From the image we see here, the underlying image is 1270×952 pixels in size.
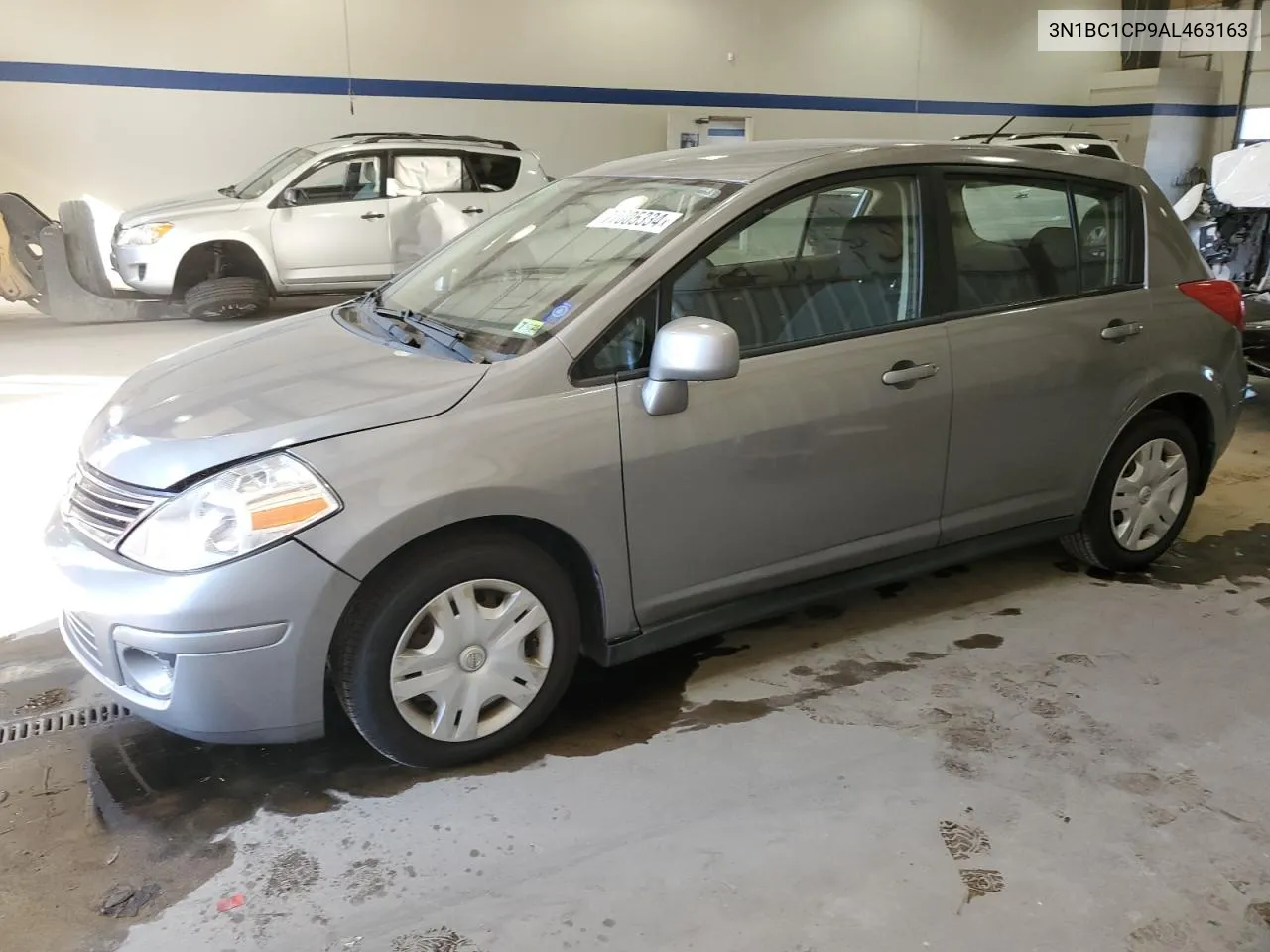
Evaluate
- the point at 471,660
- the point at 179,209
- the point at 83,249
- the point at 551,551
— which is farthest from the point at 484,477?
the point at 83,249

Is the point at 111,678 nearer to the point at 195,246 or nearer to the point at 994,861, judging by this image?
the point at 994,861

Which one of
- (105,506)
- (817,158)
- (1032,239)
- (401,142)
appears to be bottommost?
(105,506)

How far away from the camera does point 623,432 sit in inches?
98.8

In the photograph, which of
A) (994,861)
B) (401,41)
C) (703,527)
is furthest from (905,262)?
(401,41)

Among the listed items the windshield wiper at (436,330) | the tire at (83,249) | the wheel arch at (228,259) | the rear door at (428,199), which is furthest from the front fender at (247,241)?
the windshield wiper at (436,330)

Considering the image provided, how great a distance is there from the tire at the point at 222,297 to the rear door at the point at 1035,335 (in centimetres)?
684

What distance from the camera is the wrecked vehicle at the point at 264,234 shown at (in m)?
8.33

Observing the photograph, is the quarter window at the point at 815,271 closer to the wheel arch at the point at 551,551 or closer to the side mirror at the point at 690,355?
the side mirror at the point at 690,355

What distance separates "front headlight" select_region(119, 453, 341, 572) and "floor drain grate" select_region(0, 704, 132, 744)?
805mm

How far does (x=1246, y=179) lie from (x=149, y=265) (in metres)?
8.04

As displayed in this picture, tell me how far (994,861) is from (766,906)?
0.54 m

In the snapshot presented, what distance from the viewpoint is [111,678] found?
7.73 ft

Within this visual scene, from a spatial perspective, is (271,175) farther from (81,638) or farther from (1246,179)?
(1246,179)

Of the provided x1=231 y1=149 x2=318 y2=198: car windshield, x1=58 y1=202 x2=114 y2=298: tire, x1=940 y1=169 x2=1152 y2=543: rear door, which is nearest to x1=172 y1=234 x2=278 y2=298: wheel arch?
x1=231 y1=149 x2=318 y2=198: car windshield
